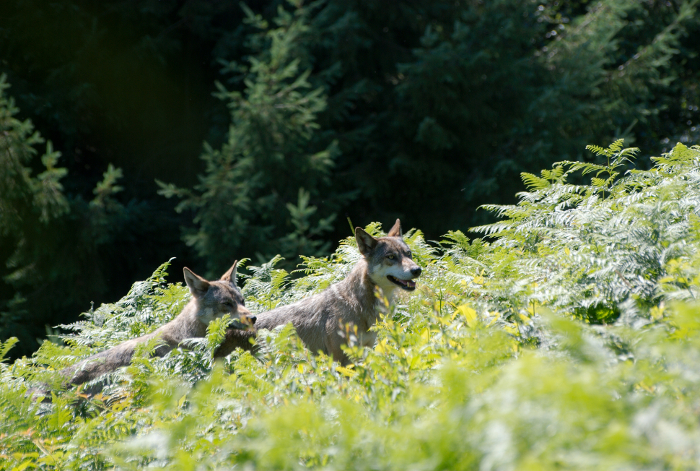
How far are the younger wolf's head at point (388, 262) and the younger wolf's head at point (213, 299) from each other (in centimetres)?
148

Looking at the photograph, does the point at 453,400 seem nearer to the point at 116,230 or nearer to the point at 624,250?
the point at 624,250

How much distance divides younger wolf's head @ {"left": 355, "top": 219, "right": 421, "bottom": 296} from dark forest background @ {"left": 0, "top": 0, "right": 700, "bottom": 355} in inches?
302

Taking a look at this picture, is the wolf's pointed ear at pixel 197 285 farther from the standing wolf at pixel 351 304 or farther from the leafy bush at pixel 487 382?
the leafy bush at pixel 487 382

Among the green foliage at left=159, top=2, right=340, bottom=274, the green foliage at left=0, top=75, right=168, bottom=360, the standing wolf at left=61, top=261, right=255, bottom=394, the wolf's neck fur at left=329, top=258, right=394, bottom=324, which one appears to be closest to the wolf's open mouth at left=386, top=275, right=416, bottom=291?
the wolf's neck fur at left=329, top=258, right=394, bottom=324

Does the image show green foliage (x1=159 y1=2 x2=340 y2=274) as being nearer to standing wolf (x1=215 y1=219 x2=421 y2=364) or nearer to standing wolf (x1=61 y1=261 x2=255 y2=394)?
standing wolf (x1=61 y1=261 x2=255 y2=394)

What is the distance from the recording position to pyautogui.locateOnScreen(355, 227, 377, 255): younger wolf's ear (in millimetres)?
6594

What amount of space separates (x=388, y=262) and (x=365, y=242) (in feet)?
1.18

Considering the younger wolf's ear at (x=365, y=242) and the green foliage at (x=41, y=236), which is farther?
the green foliage at (x=41, y=236)

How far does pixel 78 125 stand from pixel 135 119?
1.98 m

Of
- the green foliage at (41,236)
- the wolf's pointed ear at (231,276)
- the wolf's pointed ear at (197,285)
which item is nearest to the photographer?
the wolf's pointed ear at (197,285)

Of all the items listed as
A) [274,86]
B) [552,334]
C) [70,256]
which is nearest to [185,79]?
[274,86]

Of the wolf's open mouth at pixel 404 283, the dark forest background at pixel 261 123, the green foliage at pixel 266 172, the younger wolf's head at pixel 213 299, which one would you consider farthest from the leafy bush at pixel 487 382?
the dark forest background at pixel 261 123

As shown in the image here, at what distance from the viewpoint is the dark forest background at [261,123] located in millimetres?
14930

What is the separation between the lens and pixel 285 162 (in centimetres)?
1565
